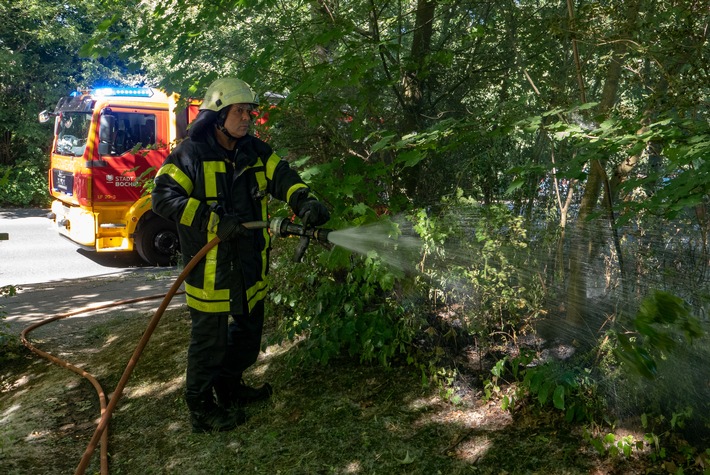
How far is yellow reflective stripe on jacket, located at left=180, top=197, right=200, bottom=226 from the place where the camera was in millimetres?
3404

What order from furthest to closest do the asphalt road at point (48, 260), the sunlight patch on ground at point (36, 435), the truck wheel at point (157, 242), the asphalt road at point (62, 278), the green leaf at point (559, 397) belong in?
the truck wheel at point (157, 242)
the asphalt road at point (48, 260)
the asphalt road at point (62, 278)
the sunlight patch on ground at point (36, 435)
the green leaf at point (559, 397)

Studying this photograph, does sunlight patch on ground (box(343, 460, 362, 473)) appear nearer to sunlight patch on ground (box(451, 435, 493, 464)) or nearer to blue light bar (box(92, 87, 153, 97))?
sunlight patch on ground (box(451, 435, 493, 464))

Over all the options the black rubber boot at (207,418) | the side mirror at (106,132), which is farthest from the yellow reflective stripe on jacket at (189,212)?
the side mirror at (106,132)

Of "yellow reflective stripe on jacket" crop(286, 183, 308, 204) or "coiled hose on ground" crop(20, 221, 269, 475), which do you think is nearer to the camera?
"coiled hose on ground" crop(20, 221, 269, 475)

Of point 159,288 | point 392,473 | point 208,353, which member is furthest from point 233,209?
point 159,288

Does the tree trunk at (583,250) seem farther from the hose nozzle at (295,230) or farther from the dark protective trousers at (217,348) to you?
the dark protective trousers at (217,348)

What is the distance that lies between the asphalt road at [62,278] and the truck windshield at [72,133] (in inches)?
73.1

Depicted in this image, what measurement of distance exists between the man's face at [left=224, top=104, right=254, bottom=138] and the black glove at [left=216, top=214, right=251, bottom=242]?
531 mm

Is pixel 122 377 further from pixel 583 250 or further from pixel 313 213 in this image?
pixel 583 250

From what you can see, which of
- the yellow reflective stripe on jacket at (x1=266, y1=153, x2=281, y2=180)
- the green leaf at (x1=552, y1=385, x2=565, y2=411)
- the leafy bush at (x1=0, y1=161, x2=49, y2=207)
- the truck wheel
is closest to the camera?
the green leaf at (x1=552, y1=385, x2=565, y2=411)

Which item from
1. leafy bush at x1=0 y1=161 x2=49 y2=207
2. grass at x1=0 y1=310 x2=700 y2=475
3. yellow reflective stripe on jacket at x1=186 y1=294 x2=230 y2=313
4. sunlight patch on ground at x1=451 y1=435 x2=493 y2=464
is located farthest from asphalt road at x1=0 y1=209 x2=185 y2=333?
leafy bush at x1=0 y1=161 x2=49 y2=207

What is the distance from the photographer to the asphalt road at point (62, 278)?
697 centimetres

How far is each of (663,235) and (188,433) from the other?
291cm

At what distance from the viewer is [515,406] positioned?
3377 mm
